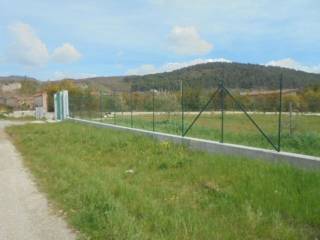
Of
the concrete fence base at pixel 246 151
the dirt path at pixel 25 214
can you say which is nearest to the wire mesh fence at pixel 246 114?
the concrete fence base at pixel 246 151

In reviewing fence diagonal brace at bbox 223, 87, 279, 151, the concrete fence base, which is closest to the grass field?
fence diagonal brace at bbox 223, 87, 279, 151

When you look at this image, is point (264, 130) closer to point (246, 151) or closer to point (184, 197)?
point (246, 151)

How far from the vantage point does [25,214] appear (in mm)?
8414

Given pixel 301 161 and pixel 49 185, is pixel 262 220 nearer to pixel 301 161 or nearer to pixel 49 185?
pixel 301 161

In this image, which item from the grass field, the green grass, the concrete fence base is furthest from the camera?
the grass field

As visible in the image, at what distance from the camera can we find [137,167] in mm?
12844

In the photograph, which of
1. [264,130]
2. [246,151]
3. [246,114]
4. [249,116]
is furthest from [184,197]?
[249,116]

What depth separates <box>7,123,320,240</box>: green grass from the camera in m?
6.79

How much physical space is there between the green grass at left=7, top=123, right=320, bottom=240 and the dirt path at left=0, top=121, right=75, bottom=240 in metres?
0.27

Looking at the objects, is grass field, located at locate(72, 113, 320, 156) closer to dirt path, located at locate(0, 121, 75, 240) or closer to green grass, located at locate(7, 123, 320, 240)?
green grass, located at locate(7, 123, 320, 240)

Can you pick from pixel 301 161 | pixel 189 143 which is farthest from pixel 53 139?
pixel 301 161

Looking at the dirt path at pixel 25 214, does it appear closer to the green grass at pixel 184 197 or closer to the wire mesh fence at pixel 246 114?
the green grass at pixel 184 197

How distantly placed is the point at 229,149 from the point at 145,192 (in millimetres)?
3929

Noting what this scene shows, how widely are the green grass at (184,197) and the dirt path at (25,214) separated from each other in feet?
0.89
